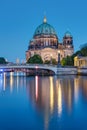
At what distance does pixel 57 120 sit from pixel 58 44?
123887 mm

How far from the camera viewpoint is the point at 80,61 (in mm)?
94750

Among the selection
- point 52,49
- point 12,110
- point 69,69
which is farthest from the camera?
point 52,49

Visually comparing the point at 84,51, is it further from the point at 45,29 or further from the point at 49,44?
the point at 45,29

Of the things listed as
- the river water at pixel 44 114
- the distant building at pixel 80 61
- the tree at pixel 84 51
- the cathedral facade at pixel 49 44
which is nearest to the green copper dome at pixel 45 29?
the cathedral facade at pixel 49 44

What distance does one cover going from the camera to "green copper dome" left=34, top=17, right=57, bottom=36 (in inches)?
5600

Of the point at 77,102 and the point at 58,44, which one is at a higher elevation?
the point at 58,44

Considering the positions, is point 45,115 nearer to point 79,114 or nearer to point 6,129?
point 79,114

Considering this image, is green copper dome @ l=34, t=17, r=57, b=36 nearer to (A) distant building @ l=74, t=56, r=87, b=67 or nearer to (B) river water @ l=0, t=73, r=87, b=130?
(A) distant building @ l=74, t=56, r=87, b=67

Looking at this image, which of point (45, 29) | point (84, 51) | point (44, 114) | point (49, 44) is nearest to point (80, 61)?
point (84, 51)

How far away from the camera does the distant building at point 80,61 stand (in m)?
93.1

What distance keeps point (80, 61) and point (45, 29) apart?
50.2 metres

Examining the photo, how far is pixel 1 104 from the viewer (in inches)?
1040

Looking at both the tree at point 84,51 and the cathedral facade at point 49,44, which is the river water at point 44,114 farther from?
the cathedral facade at point 49,44

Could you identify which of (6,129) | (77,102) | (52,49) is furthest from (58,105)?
(52,49)
